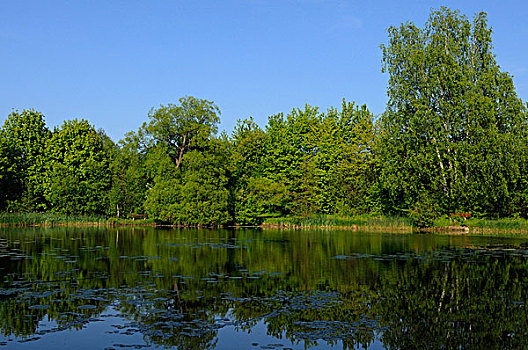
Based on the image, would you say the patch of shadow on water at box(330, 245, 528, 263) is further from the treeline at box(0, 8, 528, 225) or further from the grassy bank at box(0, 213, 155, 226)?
the grassy bank at box(0, 213, 155, 226)

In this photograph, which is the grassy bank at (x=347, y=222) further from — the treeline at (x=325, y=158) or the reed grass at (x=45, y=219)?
the reed grass at (x=45, y=219)

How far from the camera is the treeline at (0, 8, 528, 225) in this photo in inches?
2211

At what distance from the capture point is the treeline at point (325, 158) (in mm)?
56156

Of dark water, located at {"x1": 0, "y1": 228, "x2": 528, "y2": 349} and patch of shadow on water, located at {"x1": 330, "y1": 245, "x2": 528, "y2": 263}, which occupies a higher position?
patch of shadow on water, located at {"x1": 330, "y1": 245, "x2": 528, "y2": 263}

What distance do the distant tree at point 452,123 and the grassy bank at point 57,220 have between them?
35.3 meters

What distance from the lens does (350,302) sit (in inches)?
568

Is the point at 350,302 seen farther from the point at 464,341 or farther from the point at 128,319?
the point at 128,319

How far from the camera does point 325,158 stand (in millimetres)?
73125

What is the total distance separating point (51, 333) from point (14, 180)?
70.8m

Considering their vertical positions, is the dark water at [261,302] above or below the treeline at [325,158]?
below

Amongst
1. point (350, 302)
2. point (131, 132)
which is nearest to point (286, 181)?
point (131, 132)

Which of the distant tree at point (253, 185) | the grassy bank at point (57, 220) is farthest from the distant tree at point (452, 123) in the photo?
the grassy bank at point (57, 220)

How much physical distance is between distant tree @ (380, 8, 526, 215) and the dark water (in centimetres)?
3187

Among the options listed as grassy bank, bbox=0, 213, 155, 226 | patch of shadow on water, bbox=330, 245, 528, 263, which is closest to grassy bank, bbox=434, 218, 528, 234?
patch of shadow on water, bbox=330, 245, 528, 263
